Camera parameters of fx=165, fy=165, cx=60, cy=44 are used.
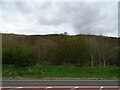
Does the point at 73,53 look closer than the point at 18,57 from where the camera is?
No

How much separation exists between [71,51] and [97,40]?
5.05m

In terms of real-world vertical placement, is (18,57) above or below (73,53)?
below

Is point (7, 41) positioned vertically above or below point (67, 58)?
above

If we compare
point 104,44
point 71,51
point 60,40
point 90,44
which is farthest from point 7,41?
point 104,44

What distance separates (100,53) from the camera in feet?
84.5

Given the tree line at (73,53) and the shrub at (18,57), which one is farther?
the tree line at (73,53)

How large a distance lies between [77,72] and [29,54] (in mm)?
7266

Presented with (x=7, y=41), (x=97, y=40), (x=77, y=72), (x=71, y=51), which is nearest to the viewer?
(x=77, y=72)

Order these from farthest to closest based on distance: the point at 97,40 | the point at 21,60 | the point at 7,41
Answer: the point at 7,41, the point at 97,40, the point at 21,60

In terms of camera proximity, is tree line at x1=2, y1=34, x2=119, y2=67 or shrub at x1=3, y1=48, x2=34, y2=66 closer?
shrub at x1=3, y1=48, x2=34, y2=66

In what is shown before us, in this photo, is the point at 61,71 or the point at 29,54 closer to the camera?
the point at 61,71

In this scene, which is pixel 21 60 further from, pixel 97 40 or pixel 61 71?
pixel 97 40

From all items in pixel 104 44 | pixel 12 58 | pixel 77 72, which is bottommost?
pixel 77 72

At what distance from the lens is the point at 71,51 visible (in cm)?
2488
